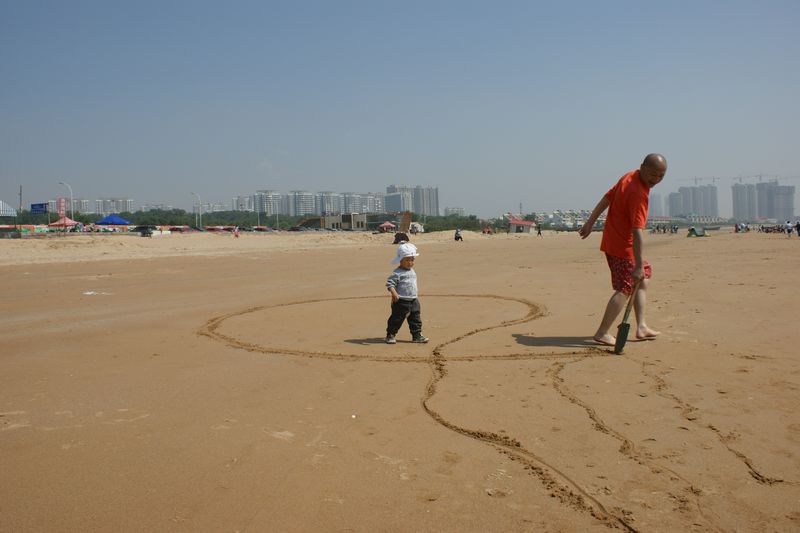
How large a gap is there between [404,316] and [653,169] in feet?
9.60

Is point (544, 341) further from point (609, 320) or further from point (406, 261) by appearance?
point (406, 261)

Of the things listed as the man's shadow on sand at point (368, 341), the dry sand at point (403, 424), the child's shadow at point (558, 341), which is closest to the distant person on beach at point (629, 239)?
the child's shadow at point (558, 341)

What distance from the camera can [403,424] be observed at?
360 centimetres

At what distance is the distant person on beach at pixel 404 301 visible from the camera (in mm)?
6184

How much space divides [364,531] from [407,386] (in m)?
2.06

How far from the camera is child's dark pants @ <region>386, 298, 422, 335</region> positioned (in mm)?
6176

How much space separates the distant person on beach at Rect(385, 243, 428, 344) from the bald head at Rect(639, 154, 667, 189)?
96.9 inches

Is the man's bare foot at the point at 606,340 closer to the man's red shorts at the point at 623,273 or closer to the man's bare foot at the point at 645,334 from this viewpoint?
the man's bare foot at the point at 645,334

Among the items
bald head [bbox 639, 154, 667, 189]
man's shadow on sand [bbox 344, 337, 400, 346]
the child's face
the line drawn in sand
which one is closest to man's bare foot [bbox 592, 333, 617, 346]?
the line drawn in sand

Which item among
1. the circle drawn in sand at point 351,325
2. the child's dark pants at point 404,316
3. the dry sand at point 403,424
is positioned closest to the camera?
the dry sand at point 403,424

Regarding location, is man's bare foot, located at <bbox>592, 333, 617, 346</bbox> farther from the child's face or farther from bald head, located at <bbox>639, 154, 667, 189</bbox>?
the child's face

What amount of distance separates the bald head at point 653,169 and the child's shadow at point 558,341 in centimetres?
Answer: 172

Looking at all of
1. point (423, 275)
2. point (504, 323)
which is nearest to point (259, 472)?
point (504, 323)

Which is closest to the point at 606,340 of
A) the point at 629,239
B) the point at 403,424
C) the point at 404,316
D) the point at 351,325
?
the point at 629,239
